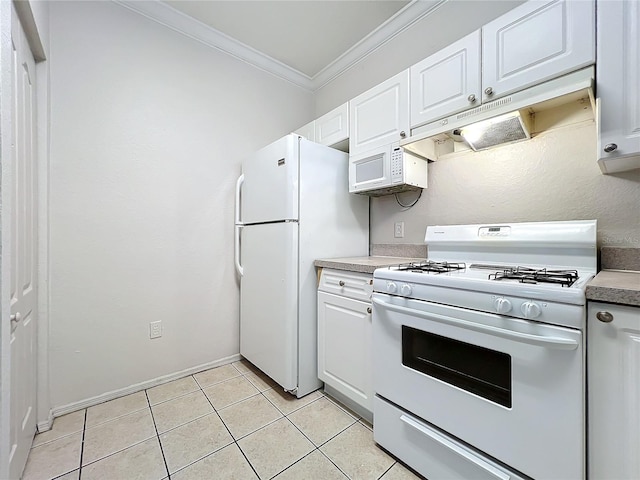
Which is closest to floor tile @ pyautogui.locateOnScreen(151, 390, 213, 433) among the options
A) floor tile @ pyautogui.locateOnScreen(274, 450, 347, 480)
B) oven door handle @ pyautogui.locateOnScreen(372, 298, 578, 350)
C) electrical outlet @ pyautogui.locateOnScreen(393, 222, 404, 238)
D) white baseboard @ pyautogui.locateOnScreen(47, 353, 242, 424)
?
white baseboard @ pyautogui.locateOnScreen(47, 353, 242, 424)

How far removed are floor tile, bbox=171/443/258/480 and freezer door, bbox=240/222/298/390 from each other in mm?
523

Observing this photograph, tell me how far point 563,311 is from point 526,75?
1040mm

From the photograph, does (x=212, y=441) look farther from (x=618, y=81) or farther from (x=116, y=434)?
(x=618, y=81)

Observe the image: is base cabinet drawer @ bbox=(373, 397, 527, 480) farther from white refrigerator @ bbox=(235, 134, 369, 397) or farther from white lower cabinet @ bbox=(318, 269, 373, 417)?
white refrigerator @ bbox=(235, 134, 369, 397)

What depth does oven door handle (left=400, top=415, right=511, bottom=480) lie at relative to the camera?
975mm

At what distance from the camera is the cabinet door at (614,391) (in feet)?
2.59

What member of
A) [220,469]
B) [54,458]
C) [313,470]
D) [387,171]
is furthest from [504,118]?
[54,458]

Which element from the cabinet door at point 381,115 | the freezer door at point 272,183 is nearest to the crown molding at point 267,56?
the cabinet door at point 381,115

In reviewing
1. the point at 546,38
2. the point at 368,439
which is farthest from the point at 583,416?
the point at 546,38

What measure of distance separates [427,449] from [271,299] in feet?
3.99

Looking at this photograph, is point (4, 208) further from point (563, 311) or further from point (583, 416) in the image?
point (583, 416)

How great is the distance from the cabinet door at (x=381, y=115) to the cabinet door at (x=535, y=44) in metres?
0.46

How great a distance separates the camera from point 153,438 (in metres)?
1.46

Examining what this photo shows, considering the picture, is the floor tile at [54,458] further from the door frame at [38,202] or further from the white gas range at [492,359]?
the white gas range at [492,359]
